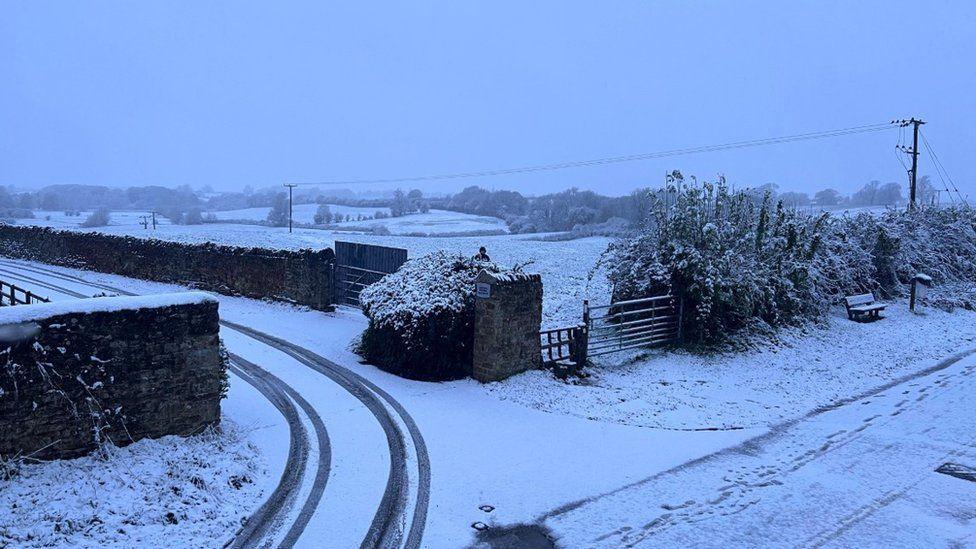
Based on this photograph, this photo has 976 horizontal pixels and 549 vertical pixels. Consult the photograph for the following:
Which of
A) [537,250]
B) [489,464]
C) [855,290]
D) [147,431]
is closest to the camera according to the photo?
[147,431]

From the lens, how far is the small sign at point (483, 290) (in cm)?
1074

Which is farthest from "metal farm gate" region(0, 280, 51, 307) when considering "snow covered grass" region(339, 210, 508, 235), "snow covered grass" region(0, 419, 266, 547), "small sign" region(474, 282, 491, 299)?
"snow covered grass" region(339, 210, 508, 235)

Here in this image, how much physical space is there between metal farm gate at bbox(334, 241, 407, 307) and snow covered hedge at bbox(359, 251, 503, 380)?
3422 mm

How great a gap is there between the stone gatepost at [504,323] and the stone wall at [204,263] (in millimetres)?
5951

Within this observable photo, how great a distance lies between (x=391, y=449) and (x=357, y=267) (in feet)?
27.3

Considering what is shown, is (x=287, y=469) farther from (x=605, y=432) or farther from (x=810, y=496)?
(x=810, y=496)

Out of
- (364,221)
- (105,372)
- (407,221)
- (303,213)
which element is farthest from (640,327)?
(303,213)

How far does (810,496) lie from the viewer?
24.1ft

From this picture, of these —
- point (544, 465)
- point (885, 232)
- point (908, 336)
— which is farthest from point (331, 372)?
point (885, 232)

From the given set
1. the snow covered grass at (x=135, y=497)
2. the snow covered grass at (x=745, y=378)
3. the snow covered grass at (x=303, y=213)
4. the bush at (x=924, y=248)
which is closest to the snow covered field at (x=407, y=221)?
the snow covered grass at (x=303, y=213)

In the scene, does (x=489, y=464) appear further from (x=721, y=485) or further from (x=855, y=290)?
(x=855, y=290)

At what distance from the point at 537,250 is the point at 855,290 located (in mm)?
17893

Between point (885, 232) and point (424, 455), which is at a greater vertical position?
point (885, 232)

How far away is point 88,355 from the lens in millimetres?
6652
